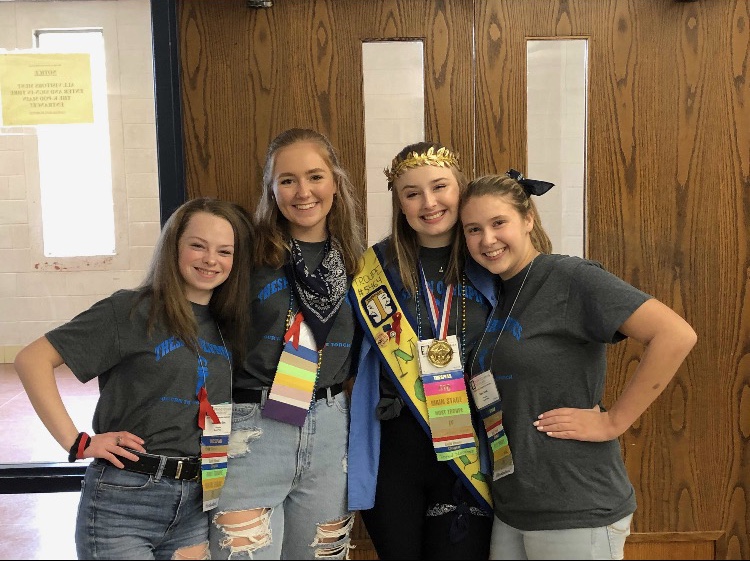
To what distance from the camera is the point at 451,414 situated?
1.91 metres

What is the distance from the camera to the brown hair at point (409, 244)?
197cm

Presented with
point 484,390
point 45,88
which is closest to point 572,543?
point 484,390

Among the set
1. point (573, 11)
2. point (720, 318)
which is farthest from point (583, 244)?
point (573, 11)

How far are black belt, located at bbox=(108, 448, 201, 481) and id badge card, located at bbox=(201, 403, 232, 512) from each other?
2 centimetres

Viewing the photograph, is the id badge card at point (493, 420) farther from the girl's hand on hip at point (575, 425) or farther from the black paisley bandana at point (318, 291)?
the black paisley bandana at point (318, 291)

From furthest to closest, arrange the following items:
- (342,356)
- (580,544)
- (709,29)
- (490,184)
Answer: (709,29) < (342,356) < (490,184) < (580,544)

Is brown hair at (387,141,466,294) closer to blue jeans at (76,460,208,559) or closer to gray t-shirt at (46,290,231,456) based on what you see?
gray t-shirt at (46,290,231,456)

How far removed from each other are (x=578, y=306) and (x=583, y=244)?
0.94 m

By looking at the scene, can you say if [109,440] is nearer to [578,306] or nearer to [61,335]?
[61,335]

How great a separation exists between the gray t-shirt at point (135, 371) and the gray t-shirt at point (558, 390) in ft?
2.44

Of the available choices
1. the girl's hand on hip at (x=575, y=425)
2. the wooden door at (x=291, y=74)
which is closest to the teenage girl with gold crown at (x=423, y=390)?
the girl's hand on hip at (x=575, y=425)

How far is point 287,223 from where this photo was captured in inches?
81.5

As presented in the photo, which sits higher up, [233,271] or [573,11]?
[573,11]

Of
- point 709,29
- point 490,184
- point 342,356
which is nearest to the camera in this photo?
point 490,184
